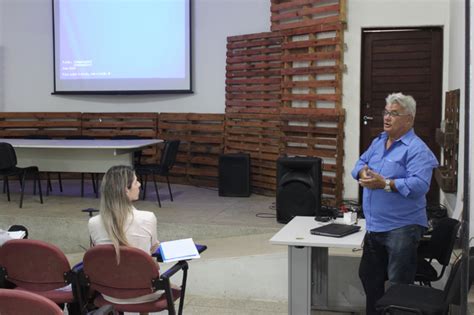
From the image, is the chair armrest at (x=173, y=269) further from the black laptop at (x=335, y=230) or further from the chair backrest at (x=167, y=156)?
the chair backrest at (x=167, y=156)

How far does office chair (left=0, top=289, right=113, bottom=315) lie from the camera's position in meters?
2.05

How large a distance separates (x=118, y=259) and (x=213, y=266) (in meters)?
2.12

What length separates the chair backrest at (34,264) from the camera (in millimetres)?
3150

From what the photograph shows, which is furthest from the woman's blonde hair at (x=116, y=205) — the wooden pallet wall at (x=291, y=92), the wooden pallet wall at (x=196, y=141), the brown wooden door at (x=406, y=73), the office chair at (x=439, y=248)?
→ the wooden pallet wall at (x=196, y=141)

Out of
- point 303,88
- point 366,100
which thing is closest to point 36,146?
point 303,88

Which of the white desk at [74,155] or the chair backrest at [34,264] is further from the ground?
the white desk at [74,155]

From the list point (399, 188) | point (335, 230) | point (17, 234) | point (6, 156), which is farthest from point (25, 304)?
point (6, 156)

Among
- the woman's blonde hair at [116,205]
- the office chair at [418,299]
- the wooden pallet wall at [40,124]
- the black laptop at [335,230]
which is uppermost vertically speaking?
the wooden pallet wall at [40,124]

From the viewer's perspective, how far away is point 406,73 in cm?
684

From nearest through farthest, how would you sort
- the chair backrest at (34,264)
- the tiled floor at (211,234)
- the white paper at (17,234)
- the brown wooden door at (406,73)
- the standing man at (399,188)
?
1. the chair backrest at (34,264)
2. the standing man at (399,188)
3. the white paper at (17,234)
4. the tiled floor at (211,234)
5. the brown wooden door at (406,73)

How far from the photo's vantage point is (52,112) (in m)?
9.68

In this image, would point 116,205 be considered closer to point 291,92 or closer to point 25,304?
point 25,304

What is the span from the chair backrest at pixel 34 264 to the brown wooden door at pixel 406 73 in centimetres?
463

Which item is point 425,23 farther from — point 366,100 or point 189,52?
point 189,52
